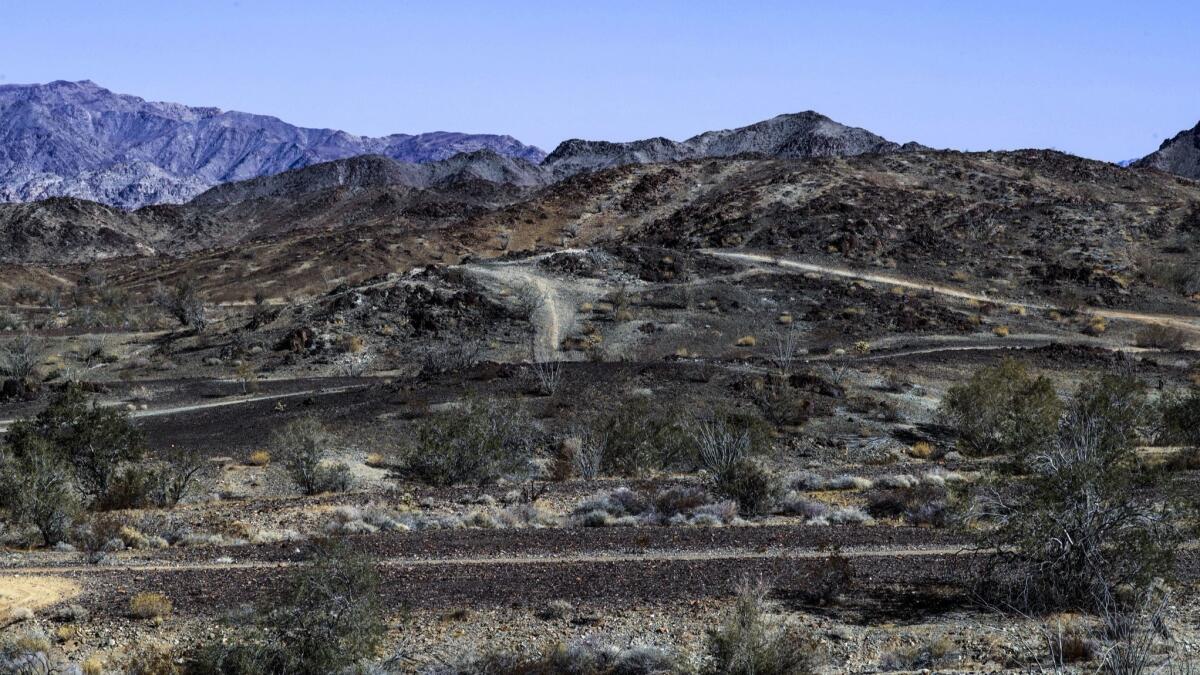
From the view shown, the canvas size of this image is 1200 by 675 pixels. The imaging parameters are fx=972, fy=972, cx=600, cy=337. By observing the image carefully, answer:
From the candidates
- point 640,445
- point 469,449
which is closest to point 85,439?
point 469,449

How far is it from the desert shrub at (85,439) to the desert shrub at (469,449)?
6.41m

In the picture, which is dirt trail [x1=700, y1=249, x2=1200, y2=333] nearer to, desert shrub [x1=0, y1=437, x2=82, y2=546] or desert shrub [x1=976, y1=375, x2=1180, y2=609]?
desert shrub [x1=976, y1=375, x2=1180, y2=609]

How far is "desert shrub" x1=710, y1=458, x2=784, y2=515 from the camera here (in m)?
17.8

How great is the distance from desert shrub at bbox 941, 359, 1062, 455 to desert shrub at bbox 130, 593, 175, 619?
64.8ft

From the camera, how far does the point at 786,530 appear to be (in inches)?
632

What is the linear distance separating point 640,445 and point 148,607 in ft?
46.2

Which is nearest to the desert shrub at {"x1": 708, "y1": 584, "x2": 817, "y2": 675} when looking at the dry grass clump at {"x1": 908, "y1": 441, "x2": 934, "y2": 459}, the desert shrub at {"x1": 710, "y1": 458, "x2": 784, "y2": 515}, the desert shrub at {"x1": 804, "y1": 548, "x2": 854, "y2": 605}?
the desert shrub at {"x1": 804, "y1": 548, "x2": 854, "y2": 605}

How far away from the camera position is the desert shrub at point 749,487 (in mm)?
17750

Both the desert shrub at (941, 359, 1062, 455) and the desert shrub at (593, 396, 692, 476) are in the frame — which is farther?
the desert shrub at (941, 359, 1062, 455)

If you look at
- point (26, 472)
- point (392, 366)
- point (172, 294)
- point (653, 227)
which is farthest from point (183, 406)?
point (653, 227)

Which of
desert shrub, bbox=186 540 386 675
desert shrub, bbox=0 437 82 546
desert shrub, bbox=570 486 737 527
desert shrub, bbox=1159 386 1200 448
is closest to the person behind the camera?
desert shrub, bbox=186 540 386 675

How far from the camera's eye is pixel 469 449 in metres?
23.0

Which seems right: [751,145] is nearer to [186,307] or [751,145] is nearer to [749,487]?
[186,307]

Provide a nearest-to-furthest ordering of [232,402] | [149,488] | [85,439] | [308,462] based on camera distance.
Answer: [149,488]
[85,439]
[308,462]
[232,402]
